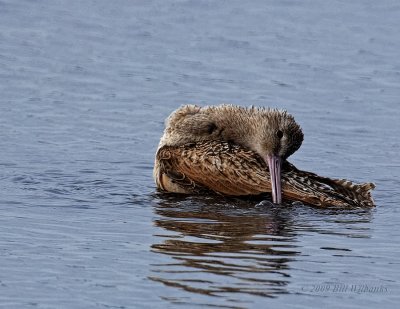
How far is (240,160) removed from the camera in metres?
12.6

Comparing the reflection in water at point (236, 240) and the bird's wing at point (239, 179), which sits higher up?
the bird's wing at point (239, 179)

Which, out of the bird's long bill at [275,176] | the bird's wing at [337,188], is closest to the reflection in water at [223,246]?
the bird's long bill at [275,176]

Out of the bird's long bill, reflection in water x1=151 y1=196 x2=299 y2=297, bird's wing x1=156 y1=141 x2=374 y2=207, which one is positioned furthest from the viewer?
bird's wing x1=156 y1=141 x2=374 y2=207

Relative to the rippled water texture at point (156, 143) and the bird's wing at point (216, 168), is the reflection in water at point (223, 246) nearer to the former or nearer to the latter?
the rippled water texture at point (156, 143)

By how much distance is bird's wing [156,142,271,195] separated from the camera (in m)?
12.4

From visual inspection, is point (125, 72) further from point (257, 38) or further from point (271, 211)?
Result: point (271, 211)

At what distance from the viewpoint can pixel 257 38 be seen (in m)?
20.4

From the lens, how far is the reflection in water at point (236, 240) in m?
9.35

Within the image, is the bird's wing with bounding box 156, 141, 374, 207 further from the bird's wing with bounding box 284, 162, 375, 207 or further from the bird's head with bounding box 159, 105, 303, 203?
the bird's head with bounding box 159, 105, 303, 203

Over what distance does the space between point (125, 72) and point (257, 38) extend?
273cm

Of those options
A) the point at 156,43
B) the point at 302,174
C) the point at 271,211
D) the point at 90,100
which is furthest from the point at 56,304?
the point at 156,43

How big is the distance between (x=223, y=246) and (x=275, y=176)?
6.26 feet

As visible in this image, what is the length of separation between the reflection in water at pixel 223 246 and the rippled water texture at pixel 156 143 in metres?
0.02

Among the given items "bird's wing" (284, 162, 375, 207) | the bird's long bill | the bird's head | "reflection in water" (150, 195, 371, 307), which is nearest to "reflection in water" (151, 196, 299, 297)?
"reflection in water" (150, 195, 371, 307)
